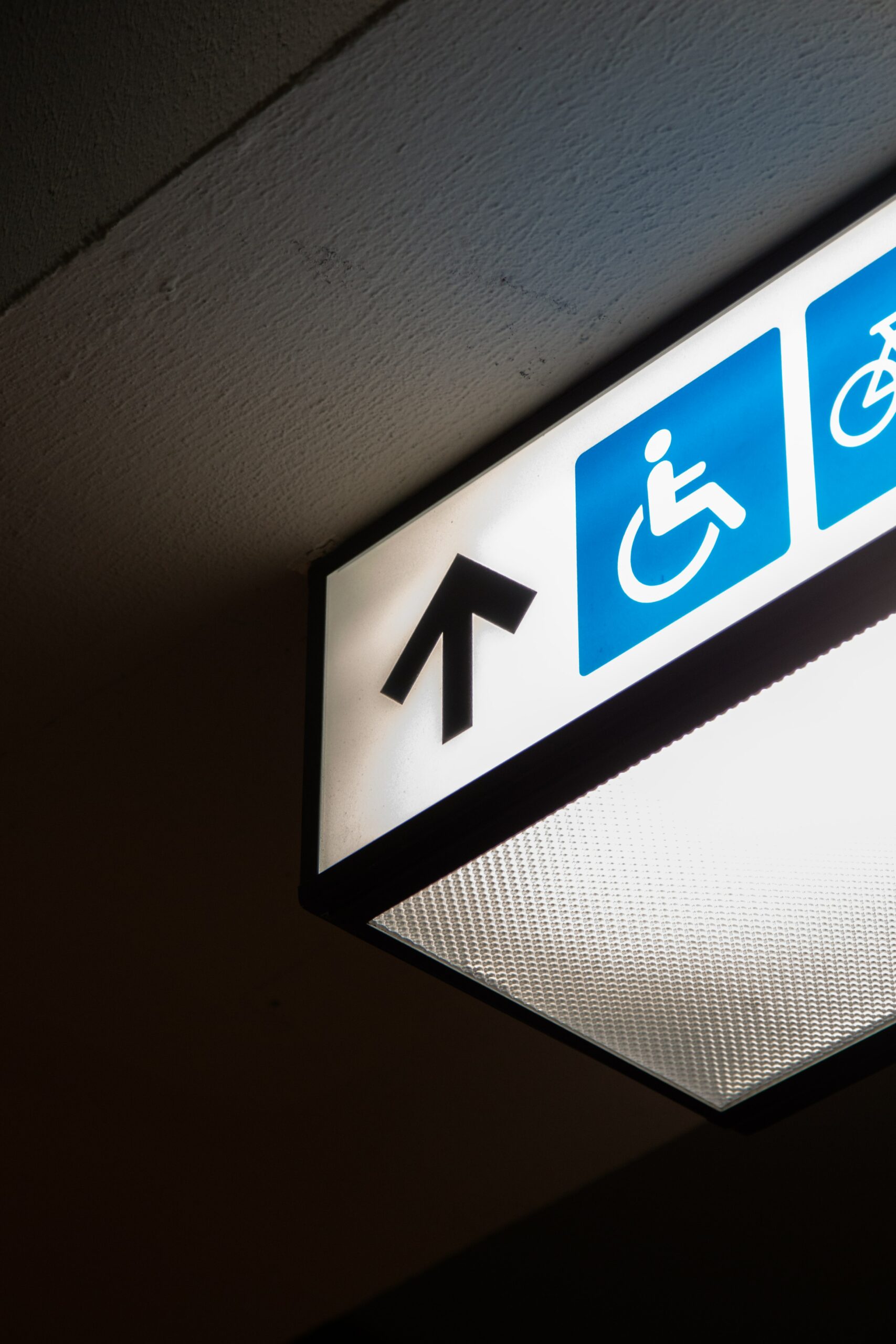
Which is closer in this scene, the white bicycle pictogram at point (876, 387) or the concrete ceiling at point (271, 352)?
the white bicycle pictogram at point (876, 387)

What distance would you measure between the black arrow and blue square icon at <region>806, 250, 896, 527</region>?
35 centimetres

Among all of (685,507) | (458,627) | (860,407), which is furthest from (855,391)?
(458,627)

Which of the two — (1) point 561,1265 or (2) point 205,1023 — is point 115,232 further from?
(1) point 561,1265

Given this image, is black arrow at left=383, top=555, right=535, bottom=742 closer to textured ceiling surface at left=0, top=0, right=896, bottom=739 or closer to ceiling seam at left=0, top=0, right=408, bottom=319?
textured ceiling surface at left=0, top=0, right=896, bottom=739

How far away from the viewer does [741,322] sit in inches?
65.2

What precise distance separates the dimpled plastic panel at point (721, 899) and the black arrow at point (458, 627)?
170mm

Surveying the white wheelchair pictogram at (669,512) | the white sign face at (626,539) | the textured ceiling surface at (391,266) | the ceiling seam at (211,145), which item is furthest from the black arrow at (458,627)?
the ceiling seam at (211,145)

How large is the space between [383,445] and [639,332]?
353 mm

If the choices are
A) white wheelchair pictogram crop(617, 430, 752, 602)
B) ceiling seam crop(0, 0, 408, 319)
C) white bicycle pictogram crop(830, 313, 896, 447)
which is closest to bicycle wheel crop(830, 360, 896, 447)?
white bicycle pictogram crop(830, 313, 896, 447)

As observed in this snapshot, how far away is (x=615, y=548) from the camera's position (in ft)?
5.23

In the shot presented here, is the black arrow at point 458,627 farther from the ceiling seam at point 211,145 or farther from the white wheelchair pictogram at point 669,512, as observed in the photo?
the ceiling seam at point 211,145

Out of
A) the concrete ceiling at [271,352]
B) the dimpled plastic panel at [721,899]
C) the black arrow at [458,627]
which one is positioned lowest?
the dimpled plastic panel at [721,899]

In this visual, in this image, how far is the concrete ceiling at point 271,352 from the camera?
63.2 inches

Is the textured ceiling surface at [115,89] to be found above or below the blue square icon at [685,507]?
above
